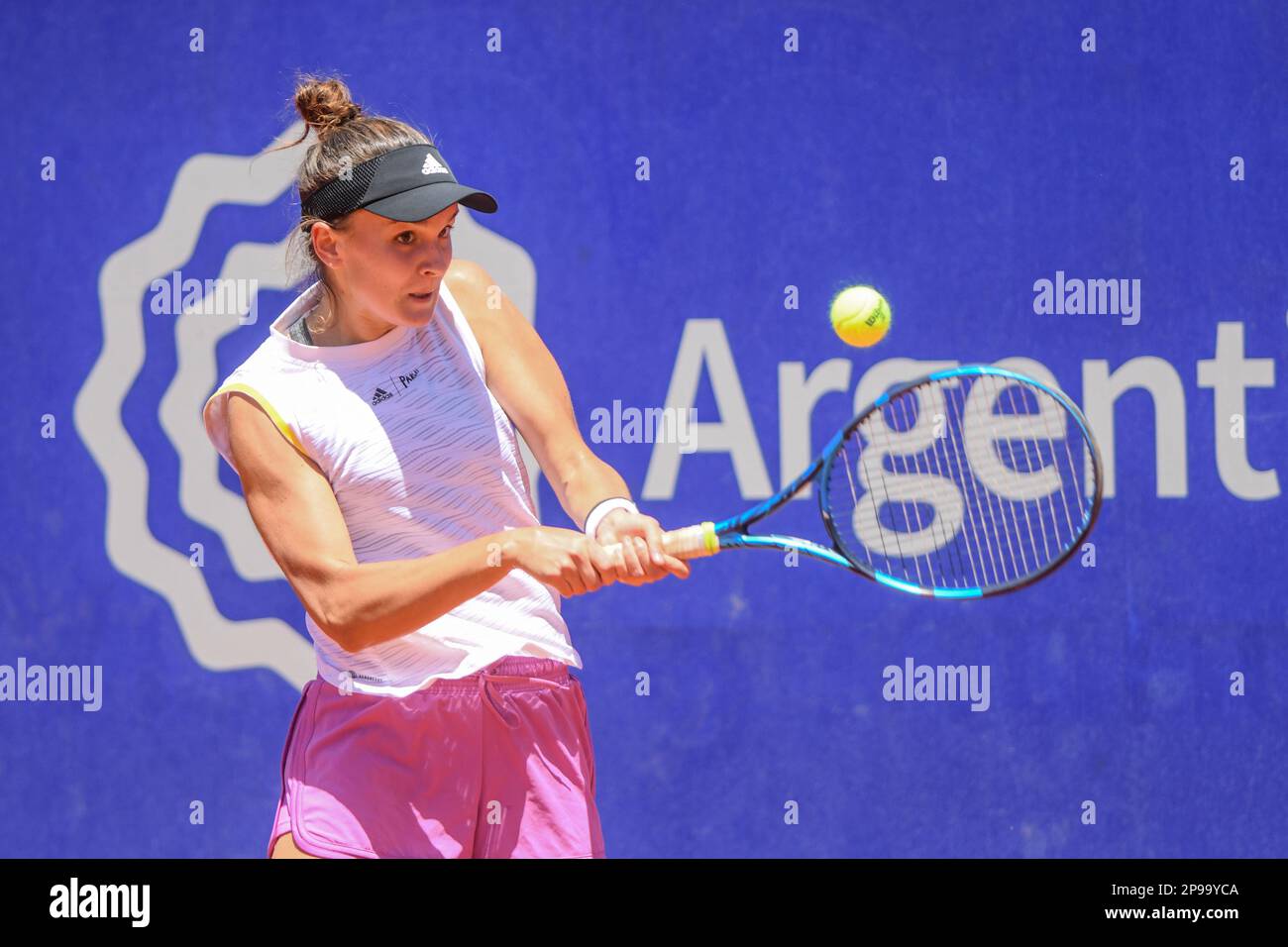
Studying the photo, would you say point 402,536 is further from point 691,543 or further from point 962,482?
point 962,482

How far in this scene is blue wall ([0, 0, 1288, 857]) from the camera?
3.29 meters

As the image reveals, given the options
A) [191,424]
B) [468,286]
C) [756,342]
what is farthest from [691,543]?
[191,424]

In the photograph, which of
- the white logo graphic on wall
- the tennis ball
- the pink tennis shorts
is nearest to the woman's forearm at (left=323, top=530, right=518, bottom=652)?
the pink tennis shorts

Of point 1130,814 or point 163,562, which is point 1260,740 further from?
point 163,562

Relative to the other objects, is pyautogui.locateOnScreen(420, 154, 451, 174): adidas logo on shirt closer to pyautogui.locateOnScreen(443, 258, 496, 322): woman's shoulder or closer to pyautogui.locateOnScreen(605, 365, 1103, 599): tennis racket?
pyautogui.locateOnScreen(443, 258, 496, 322): woman's shoulder

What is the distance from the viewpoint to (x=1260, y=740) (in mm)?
3311

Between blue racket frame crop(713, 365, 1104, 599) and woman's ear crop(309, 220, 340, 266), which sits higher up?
woman's ear crop(309, 220, 340, 266)

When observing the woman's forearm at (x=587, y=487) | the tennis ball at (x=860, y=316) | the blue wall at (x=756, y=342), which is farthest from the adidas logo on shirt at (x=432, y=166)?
the blue wall at (x=756, y=342)

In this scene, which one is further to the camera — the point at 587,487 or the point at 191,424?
the point at 191,424

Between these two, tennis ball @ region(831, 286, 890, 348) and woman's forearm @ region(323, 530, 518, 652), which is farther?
tennis ball @ region(831, 286, 890, 348)

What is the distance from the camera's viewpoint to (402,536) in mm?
2031

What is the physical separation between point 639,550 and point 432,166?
0.60m

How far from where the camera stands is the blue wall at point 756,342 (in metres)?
3.29
